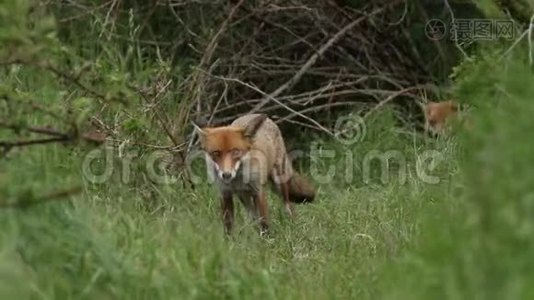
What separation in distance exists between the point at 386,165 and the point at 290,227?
2025mm

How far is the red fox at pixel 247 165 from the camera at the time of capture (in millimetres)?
8227

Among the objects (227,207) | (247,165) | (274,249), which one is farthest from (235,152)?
(274,249)

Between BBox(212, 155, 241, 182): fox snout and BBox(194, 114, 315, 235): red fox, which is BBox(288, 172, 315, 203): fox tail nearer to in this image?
BBox(194, 114, 315, 235): red fox

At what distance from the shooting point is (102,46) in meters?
10.4

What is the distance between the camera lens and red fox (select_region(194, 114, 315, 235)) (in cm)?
823

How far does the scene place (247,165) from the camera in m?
8.52

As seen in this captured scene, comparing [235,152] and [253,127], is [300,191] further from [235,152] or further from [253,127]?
[235,152]

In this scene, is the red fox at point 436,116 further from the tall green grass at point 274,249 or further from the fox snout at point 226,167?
the tall green grass at point 274,249

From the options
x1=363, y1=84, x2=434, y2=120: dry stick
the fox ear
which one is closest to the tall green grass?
the fox ear

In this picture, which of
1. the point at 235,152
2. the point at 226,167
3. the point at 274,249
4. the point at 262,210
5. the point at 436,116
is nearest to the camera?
the point at 274,249

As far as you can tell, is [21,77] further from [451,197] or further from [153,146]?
[451,197]

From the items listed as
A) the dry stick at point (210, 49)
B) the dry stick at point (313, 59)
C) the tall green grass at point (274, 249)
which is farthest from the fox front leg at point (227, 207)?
the dry stick at point (313, 59)

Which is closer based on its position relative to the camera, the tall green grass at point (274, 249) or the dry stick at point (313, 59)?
the tall green grass at point (274, 249)

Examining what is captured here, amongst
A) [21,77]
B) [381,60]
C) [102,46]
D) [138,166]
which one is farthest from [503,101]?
[381,60]
